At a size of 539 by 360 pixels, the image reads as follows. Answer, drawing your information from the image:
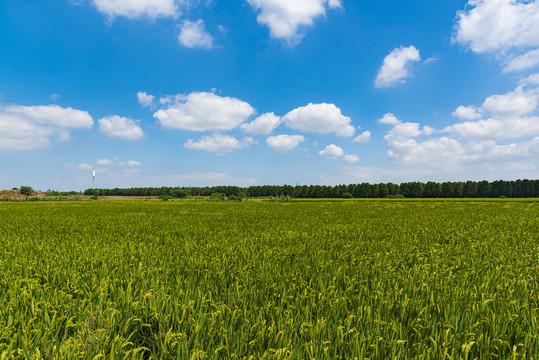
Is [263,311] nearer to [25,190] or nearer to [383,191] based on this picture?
[25,190]

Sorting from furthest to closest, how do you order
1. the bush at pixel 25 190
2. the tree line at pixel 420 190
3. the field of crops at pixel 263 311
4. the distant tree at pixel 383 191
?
1. the distant tree at pixel 383 191
2. the tree line at pixel 420 190
3. the bush at pixel 25 190
4. the field of crops at pixel 263 311

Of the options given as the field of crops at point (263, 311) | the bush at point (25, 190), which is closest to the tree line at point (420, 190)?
the bush at point (25, 190)

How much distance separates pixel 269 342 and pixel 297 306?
95cm

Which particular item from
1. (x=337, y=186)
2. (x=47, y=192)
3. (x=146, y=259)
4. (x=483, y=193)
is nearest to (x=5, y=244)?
(x=146, y=259)

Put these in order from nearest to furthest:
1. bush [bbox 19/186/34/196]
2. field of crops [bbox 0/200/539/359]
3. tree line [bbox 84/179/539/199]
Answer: field of crops [bbox 0/200/539/359]
bush [bbox 19/186/34/196]
tree line [bbox 84/179/539/199]

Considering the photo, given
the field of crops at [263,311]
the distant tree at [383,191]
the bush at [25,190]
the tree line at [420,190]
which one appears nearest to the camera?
the field of crops at [263,311]

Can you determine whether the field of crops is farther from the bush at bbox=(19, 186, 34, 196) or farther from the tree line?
the tree line

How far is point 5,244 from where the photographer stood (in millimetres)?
7062

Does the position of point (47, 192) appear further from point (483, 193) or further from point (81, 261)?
point (483, 193)

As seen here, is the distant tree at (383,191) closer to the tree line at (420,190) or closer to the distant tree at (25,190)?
the tree line at (420,190)

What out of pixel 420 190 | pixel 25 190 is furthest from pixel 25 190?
pixel 420 190

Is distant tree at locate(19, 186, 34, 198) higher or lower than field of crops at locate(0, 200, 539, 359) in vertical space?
higher

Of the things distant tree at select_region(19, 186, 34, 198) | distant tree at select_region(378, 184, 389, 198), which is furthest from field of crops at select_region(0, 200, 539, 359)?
distant tree at select_region(378, 184, 389, 198)

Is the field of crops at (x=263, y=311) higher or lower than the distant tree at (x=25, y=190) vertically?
lower
